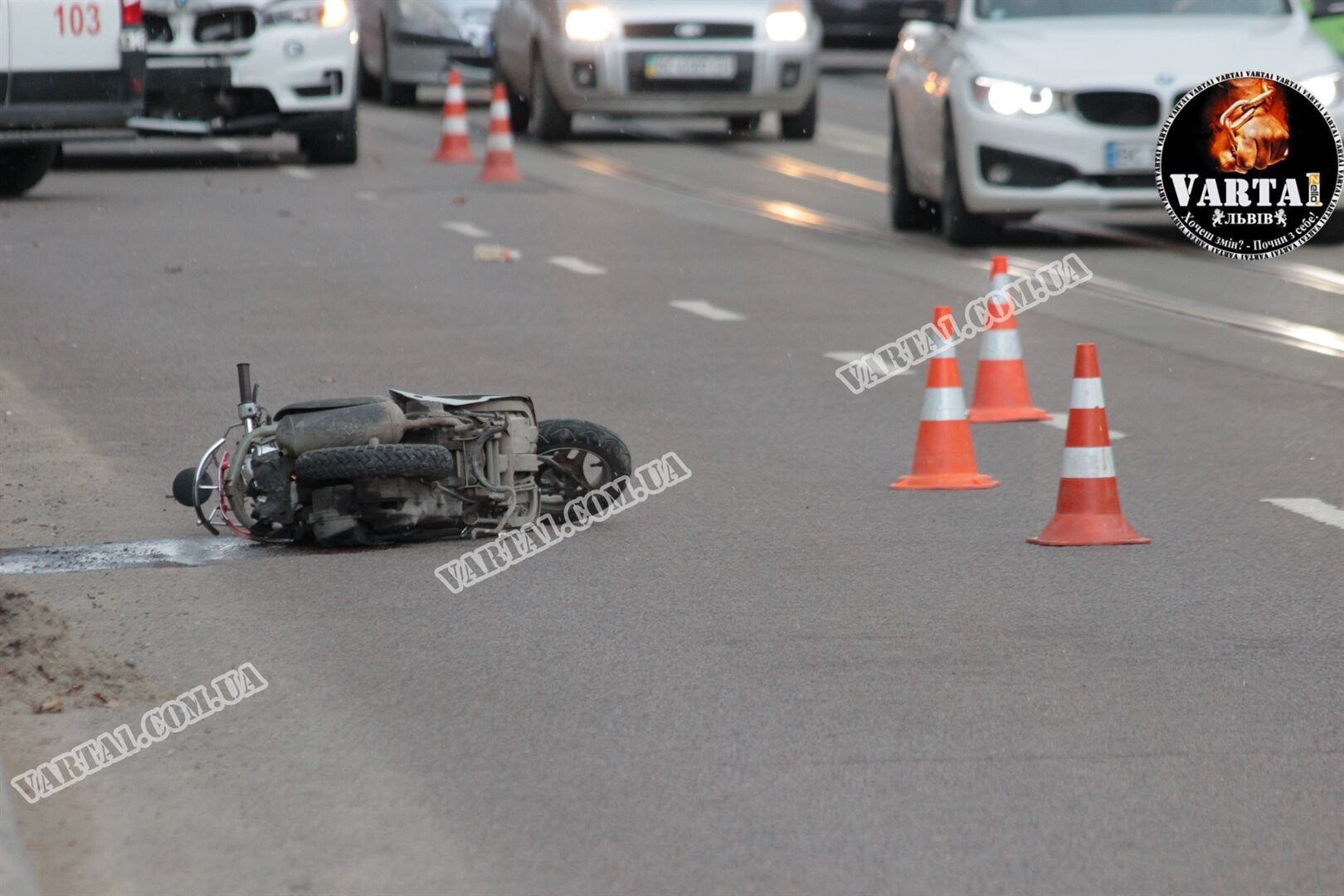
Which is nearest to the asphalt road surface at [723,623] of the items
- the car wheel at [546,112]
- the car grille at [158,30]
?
the car grille at [158,30]

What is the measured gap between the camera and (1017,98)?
14383mm

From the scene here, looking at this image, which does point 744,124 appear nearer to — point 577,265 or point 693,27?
point 693,27

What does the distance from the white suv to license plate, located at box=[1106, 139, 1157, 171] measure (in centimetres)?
765

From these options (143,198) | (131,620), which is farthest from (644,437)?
(143,198)

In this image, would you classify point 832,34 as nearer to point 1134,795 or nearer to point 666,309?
point 666,309

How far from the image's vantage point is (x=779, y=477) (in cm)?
809

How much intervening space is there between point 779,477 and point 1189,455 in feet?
4.74

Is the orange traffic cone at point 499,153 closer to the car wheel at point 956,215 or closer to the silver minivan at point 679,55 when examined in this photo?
the silver minivan at point 679,55

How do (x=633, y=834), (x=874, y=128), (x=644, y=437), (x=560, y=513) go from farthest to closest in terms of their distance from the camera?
(x=874, y=128) → (x=644, y=437) → (x=560, y=513) → (x=633, y=834)

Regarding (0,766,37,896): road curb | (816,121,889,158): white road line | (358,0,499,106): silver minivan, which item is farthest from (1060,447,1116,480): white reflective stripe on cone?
(358,0,499,106): silver minivan

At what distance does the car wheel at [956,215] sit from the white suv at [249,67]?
6515 mm

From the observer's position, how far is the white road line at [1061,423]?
901 cm

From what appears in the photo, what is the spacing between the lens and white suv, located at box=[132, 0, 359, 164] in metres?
19.3

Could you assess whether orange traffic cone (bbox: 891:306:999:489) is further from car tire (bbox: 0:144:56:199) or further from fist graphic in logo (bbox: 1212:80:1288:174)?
car tire (bbox: 0:144:56:199)
